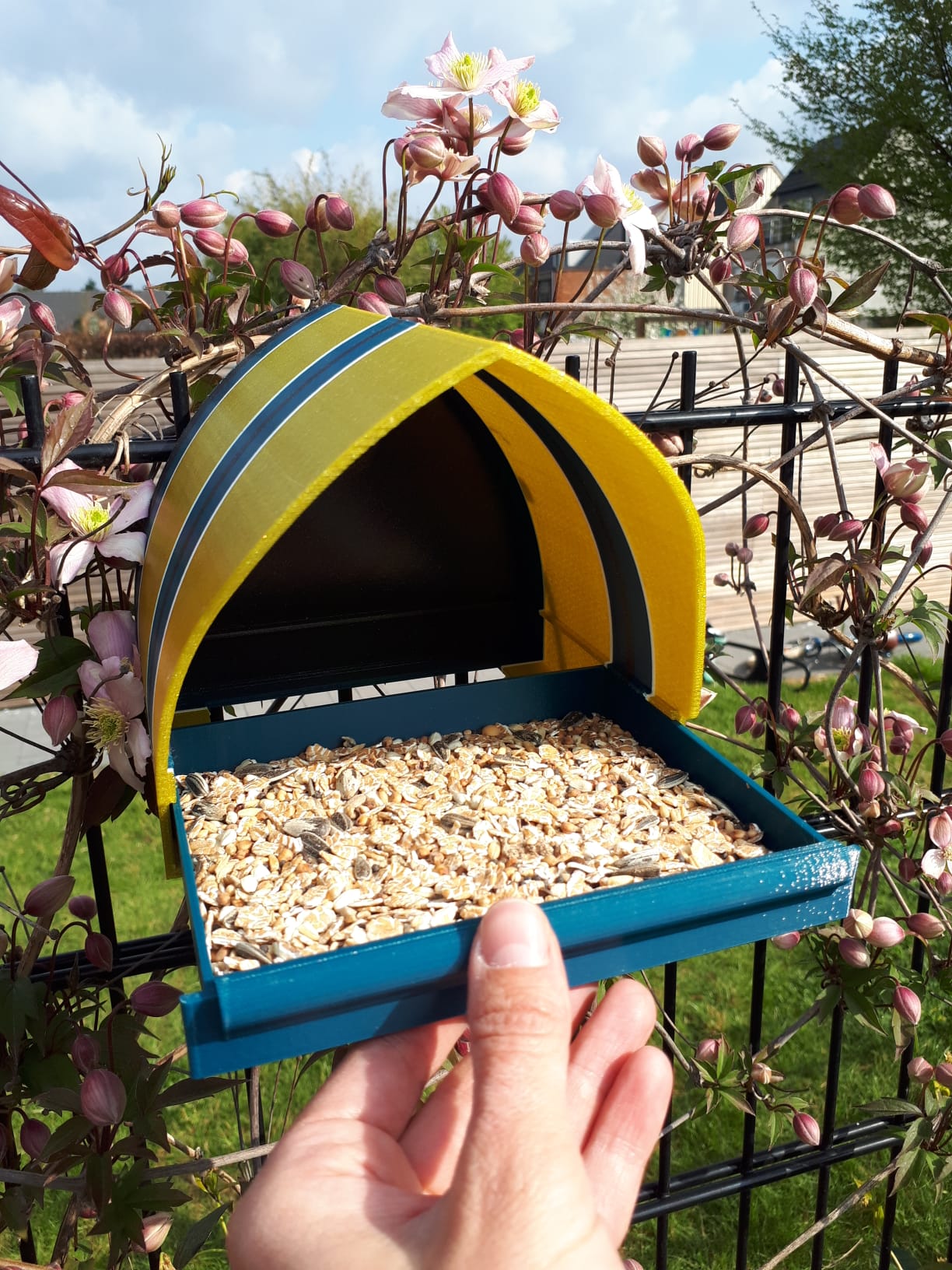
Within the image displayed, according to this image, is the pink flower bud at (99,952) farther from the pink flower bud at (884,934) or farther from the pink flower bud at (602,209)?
the pink flower bud at (602,209)

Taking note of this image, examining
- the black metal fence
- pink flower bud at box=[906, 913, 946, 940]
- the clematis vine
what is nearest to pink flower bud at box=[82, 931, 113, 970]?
the black metal fence

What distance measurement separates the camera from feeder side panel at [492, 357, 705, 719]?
1.00 meters

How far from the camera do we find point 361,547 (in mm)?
1420

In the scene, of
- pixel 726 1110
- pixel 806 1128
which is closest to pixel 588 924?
pixel 806 1128

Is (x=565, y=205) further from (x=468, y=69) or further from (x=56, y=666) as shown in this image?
(x=56, y=666)

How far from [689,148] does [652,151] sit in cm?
6

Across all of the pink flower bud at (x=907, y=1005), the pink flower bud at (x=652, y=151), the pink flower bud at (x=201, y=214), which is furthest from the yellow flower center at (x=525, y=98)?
the pink flower bud at (x=907, y=1005)

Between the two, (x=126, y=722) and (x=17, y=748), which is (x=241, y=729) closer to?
(x=126, y=722)

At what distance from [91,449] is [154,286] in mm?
389

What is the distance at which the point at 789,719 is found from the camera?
1745 millimetres

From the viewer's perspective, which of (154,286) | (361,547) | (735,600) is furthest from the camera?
(735,600)

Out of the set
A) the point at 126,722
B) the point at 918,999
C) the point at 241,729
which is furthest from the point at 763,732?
the point at 126,722

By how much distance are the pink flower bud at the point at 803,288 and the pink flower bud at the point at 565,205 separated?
1.16 ft

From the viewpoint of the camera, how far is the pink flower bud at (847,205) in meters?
1.62
